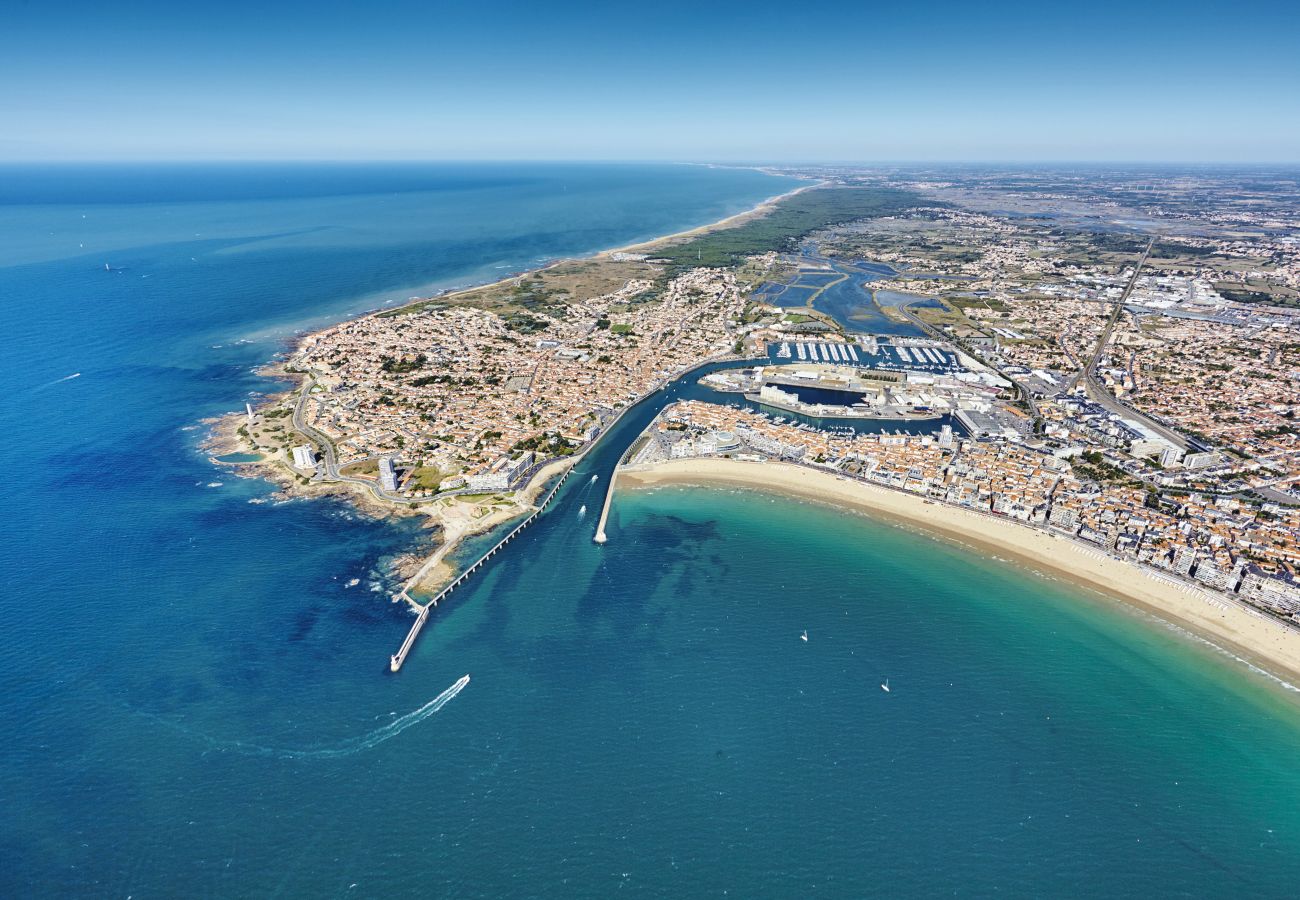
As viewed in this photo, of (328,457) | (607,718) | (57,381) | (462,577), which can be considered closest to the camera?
(607,718)

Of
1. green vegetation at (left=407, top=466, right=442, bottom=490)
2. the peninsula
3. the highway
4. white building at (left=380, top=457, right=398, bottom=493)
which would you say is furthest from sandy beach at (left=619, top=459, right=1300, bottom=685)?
the highway

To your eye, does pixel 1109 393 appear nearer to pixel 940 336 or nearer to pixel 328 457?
pixel 940 336

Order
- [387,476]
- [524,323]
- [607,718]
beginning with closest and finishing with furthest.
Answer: [607,718], [387,476], [524,323]

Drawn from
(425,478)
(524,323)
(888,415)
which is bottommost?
(888,415)

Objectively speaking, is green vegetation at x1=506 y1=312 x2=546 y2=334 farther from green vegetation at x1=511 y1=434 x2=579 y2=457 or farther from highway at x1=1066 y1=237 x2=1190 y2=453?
highway at x1=1066 y1=237 x2=1190 y2=453

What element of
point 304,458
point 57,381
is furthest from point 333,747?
point 57,381

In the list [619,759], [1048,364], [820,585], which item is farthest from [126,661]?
[1048,364]

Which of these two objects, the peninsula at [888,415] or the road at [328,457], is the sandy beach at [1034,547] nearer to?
the peninsula at [888,415]
